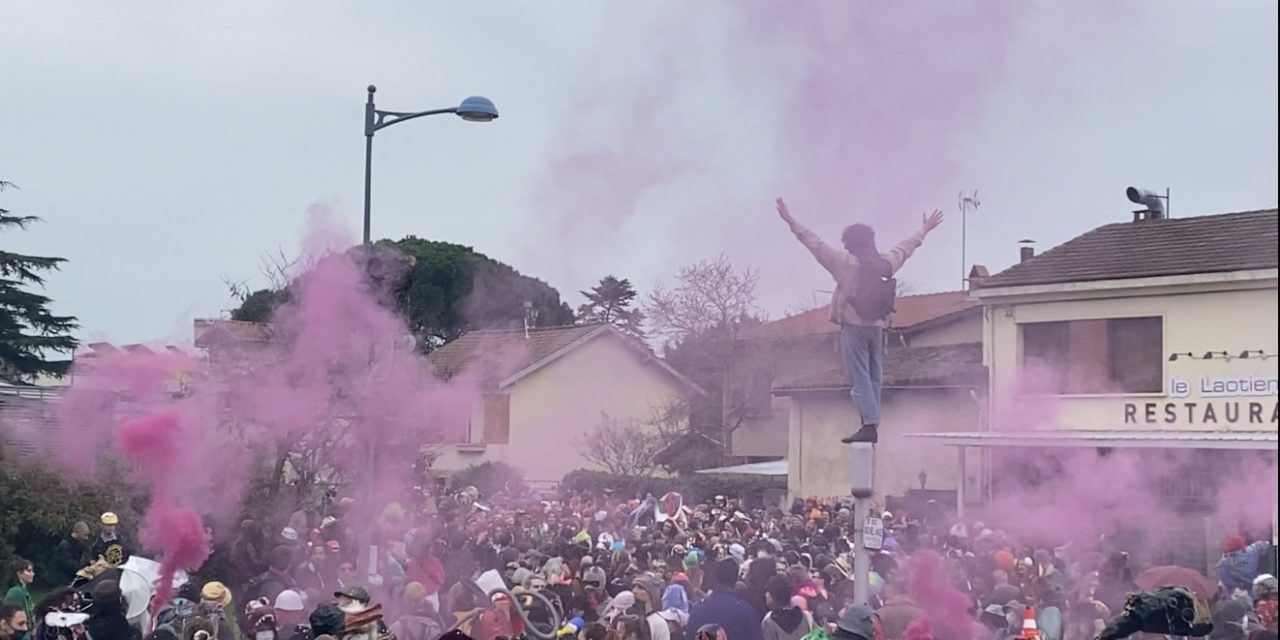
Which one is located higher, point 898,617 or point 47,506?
point 47,506

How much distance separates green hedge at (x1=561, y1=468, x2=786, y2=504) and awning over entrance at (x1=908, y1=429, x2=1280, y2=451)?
7873 millimetres

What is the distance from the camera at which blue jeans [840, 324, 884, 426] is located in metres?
12.1

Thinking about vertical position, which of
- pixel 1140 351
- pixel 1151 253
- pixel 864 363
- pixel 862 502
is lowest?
pixel 862 502

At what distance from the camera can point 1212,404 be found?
24.7m

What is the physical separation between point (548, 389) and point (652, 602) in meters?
14.8

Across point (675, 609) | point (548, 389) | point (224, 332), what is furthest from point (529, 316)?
point (675, 609)

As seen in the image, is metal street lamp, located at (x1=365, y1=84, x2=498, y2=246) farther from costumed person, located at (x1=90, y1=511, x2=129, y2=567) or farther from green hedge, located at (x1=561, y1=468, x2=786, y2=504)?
green hedge, located at (x1=561, y1=468, x2=786, y2=504)

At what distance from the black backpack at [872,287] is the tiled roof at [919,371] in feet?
54.3

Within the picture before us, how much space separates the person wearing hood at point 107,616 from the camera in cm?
1039

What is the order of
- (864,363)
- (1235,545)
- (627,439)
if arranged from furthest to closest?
(627,439) → (1235,545) → (864,363)

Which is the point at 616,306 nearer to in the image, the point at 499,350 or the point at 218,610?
the point at 499,350

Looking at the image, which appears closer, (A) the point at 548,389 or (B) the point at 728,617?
(B) the point at 728,617

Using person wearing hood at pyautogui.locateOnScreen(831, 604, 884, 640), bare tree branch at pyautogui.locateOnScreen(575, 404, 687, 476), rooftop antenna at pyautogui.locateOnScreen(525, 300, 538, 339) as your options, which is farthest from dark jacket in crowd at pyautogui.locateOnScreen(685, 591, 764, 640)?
bare tree branch at pyautogui.locateOnScreen(575, 404, 687, 476)

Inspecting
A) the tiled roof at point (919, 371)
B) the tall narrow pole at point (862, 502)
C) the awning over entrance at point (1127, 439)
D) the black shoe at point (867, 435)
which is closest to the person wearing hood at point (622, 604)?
the tall narrow pole at point (862, 502)
